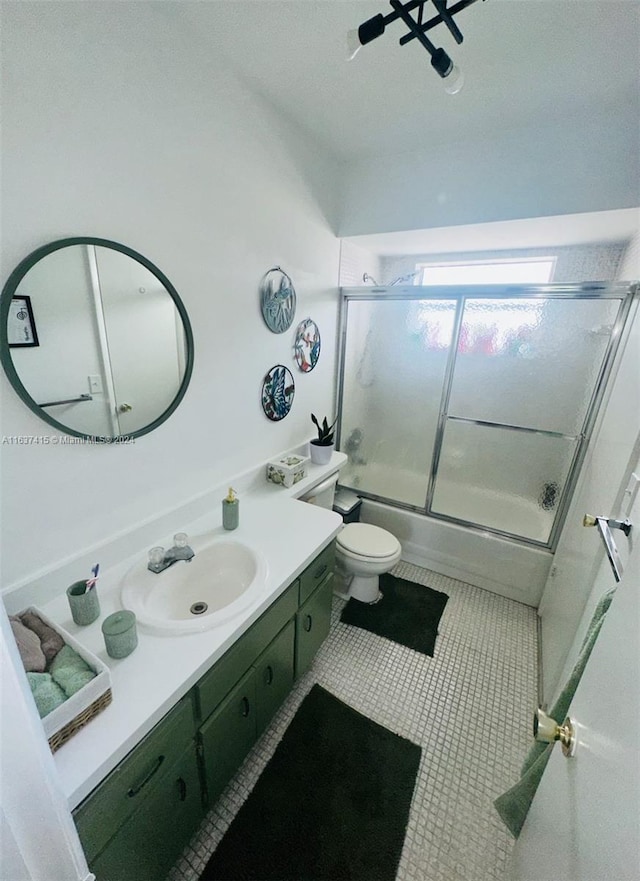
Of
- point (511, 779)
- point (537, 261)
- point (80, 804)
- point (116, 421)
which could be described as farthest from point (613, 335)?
point (80, 804)

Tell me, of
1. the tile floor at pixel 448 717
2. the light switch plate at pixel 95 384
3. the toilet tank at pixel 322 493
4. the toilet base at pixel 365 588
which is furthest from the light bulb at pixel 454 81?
the tile floor at pixel 448 717

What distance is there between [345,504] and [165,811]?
1715 mm

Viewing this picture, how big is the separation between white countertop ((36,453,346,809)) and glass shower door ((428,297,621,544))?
1.29 m

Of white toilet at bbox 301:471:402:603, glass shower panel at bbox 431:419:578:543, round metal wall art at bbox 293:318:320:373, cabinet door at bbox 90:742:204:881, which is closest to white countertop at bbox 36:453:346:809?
cabinet door at bbox 90:742:204:881

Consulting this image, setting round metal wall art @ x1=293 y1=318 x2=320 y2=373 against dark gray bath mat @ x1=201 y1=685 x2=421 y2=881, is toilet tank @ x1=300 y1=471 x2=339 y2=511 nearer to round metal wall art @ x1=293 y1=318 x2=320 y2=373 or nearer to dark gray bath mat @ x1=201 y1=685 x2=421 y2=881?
round metal wall art @ x1=293 y1=318 x2=320 y2=373

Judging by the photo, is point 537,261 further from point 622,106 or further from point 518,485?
point 518,485

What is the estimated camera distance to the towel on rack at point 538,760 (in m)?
0.85

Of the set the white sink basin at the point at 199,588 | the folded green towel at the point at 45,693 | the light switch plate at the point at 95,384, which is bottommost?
the white sink basin at the point at 199,588

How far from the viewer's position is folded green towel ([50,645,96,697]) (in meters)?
0.71

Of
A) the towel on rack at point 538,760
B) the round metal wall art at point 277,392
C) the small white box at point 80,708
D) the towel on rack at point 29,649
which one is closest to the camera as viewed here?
the small white box at point 80,708

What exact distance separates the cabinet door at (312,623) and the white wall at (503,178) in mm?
1952

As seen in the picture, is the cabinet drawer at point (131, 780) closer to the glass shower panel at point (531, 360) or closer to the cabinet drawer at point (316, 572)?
the cabinet drawer at point (316, 572)

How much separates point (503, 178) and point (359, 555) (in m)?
2.02

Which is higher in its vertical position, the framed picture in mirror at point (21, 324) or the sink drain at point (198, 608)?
the framed picture in mirror at point (21, 324)
